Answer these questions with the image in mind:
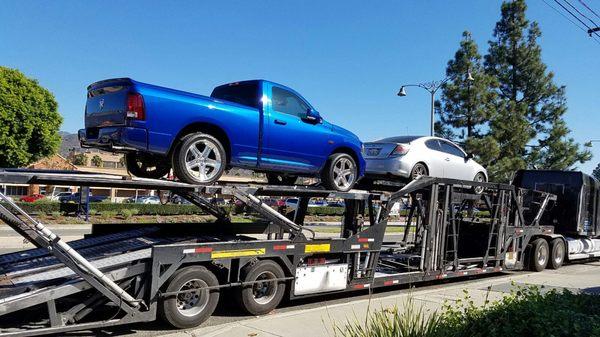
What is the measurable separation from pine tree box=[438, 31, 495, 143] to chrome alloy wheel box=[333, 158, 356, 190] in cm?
2335

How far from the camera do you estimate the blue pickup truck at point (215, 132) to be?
6.17 m

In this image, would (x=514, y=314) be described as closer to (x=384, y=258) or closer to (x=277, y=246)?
(x=277, y=246)

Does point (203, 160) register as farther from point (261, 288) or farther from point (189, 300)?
point (261, 288)

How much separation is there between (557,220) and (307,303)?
9.32m

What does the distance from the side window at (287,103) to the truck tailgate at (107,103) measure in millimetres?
2188

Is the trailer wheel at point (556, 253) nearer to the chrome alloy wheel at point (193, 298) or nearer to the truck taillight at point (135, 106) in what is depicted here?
the chrome alloy wheel at point (193, 298)

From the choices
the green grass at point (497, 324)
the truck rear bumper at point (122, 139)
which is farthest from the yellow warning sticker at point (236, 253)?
the green grass at point (497, 324)

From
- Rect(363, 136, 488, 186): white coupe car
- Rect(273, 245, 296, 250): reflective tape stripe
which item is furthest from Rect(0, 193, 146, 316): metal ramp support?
Rect(363, 136, 488, 186): white coupe car

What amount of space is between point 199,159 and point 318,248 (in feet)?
7.65

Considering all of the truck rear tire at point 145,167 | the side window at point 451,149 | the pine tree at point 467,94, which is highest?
the pine tree at point 467,94

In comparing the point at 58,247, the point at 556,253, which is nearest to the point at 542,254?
the point at 556,253

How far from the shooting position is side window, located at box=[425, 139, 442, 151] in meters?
11.0

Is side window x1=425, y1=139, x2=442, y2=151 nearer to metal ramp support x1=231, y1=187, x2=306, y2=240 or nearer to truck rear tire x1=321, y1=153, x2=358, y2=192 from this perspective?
truck rear tire x1=321, y1=153, x2=358, y2=192

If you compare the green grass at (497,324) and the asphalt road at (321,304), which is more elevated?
the green grass at (497,324)
